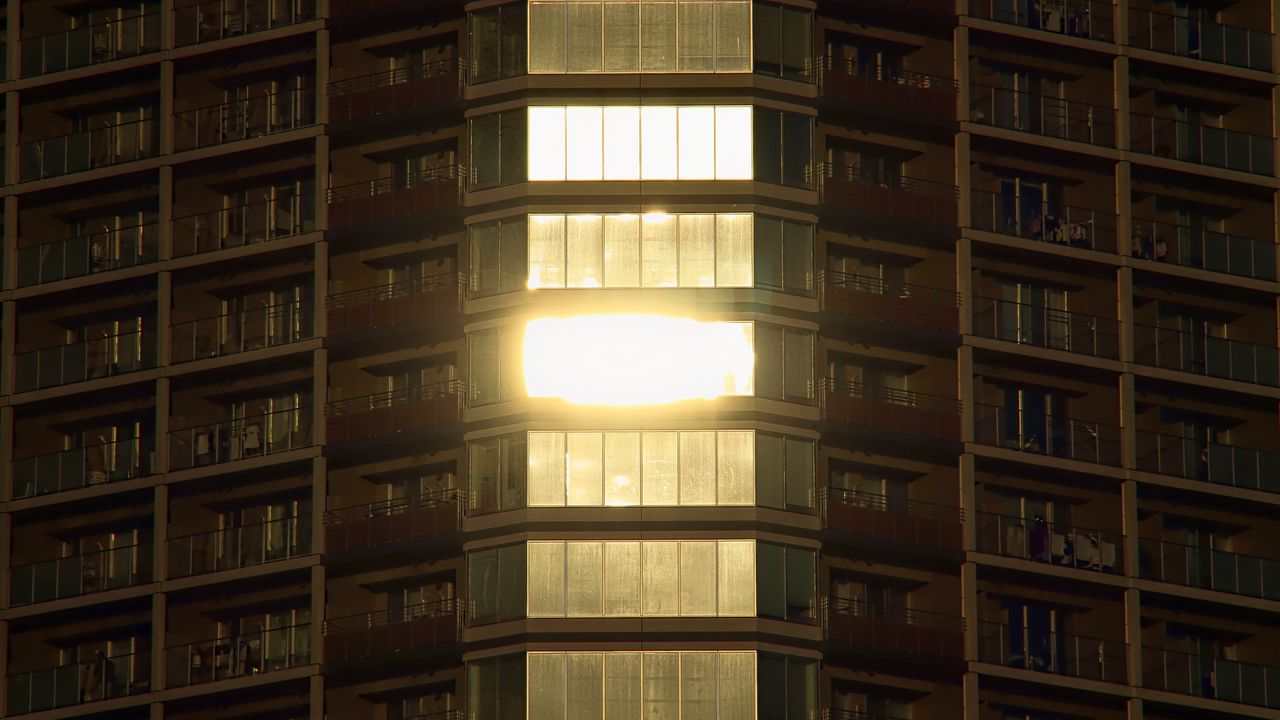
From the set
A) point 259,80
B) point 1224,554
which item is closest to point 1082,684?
point 1224,554

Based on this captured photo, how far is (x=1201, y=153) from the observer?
390 ft

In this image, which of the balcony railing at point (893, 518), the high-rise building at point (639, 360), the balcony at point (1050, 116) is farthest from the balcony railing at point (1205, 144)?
the balcony railing at point (893, 518)

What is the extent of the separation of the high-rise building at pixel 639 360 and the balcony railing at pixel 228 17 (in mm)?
163

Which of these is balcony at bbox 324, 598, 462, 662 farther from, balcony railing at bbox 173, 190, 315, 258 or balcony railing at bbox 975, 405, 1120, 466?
balcony railing at bbox 975, 405, 1120, 466

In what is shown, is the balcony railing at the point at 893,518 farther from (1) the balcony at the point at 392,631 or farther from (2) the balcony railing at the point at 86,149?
(2) the balcony railing at the point at 86,149

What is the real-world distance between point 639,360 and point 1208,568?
2183 cm

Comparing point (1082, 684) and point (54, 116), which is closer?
point (1082, 684)

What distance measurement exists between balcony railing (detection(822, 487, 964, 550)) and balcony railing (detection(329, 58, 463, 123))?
732 inches

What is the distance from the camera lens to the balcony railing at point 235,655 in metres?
111

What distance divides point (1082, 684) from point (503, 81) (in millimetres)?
27407

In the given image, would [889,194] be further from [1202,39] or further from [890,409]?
[1202,39]

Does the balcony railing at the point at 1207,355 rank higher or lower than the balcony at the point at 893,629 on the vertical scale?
higher

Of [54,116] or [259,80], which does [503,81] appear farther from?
[54,116]


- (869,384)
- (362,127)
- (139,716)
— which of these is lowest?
(139,716)
